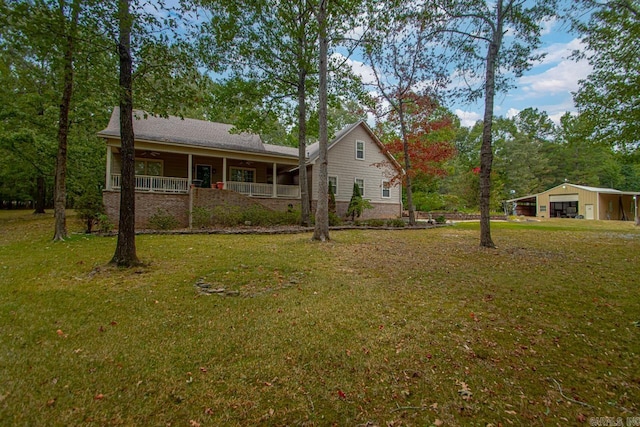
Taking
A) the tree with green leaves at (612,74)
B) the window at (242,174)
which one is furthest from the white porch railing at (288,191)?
the tree with green leaves at (612,74)

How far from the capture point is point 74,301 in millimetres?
4008

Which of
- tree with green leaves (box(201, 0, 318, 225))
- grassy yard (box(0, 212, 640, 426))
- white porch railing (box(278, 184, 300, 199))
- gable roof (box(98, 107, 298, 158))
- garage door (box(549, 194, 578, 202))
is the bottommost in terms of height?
grassy yard (box(0, 212, 640, 426))

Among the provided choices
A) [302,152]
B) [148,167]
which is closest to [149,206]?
[148,167]

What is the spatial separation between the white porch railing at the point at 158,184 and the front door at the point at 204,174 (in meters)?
2.00

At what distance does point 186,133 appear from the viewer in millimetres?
15625

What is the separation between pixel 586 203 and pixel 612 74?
87.0ft

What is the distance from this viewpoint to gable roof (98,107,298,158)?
1357 centimetres

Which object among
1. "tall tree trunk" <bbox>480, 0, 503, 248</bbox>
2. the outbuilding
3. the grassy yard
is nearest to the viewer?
the grassy yard

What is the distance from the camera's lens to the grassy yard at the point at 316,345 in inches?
84.2

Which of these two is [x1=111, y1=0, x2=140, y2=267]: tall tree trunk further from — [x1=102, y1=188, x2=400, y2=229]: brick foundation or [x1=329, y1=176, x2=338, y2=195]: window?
[x1=329, y1=176, x2=338, y2=195]: window

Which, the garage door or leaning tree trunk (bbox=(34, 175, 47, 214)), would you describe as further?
the garage door

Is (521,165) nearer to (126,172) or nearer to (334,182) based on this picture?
(334,182)

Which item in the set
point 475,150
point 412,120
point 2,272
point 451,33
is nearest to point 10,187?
point 2,272

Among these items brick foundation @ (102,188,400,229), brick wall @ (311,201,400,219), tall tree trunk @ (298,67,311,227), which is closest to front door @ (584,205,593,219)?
brick wall @ (311,201,400,219)
